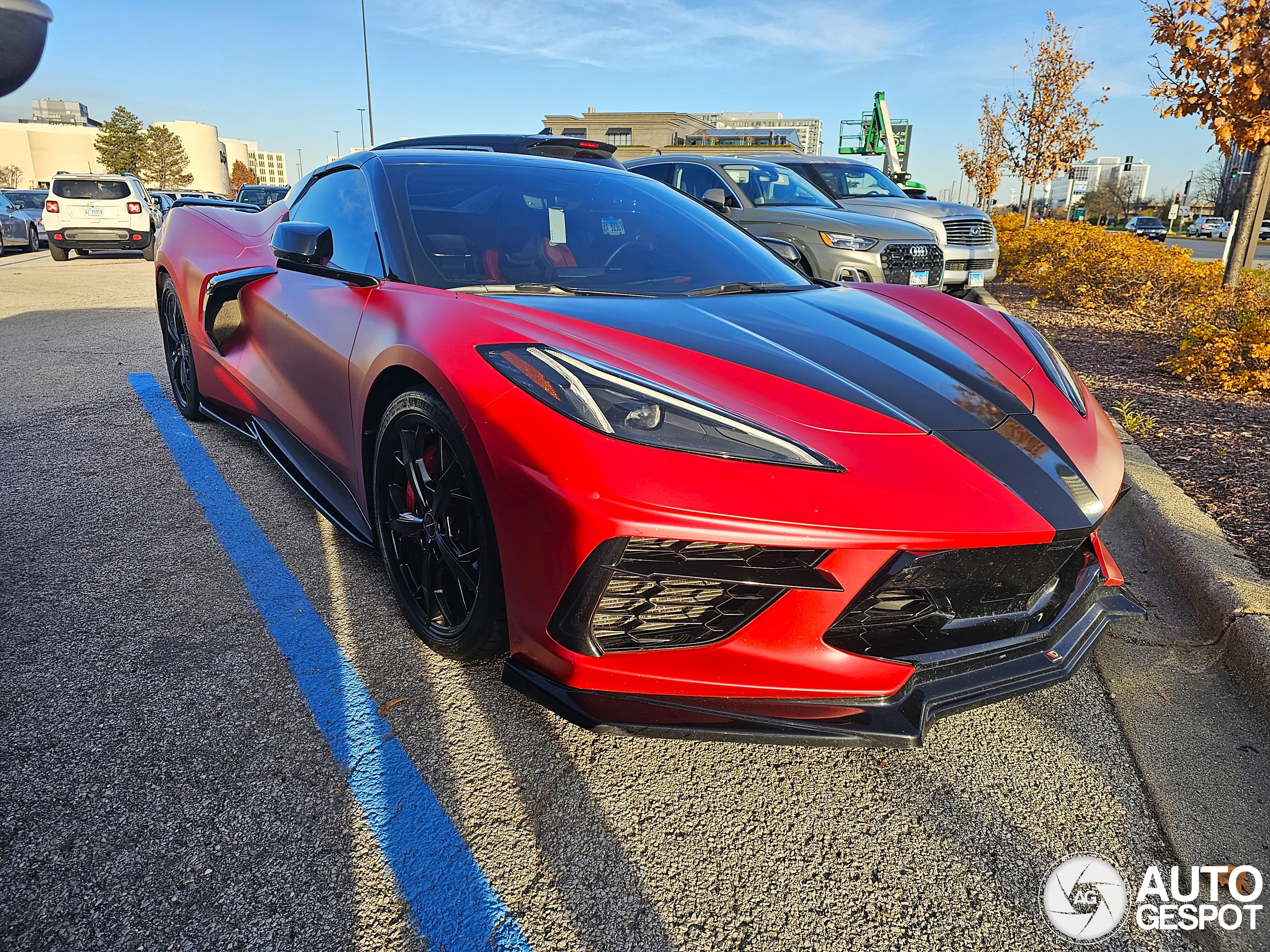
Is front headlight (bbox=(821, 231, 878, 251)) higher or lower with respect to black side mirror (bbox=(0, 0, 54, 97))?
lower

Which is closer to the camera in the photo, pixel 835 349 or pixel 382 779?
pixel 382 779

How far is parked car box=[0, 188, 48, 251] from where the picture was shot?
2144 cm

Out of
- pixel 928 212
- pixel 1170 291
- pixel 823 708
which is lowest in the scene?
pixel 823 708

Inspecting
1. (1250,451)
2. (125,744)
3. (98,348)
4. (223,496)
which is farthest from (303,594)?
(98,348)

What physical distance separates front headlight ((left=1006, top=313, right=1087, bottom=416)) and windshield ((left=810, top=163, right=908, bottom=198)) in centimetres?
799

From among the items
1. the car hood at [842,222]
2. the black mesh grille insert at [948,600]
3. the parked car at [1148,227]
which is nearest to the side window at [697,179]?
the car hood at [842,222]

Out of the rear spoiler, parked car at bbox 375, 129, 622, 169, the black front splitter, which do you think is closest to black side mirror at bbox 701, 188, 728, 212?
parked car at bbox 375, 129, 622, 169

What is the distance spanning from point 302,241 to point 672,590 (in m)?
1.85

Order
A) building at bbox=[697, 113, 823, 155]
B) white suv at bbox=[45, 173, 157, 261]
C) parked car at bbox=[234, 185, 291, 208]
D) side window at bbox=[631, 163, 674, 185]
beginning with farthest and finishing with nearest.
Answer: building at bbox=[697, 113, 823, 155] → parked car at bbox=[234, 185, 291, 208] → white suv at bbox=[45, 173, 157, 261] → side window at bbox=[631, 163, 674, 185]

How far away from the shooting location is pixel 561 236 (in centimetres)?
289

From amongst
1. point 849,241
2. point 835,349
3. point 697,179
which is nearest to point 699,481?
point 835,349

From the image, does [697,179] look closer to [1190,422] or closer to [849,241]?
[849,241]

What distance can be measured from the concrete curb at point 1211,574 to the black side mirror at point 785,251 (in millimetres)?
1456

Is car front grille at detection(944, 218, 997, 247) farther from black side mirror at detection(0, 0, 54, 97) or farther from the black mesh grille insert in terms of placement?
black side mirror at detection(0, 0, 54, 97)
